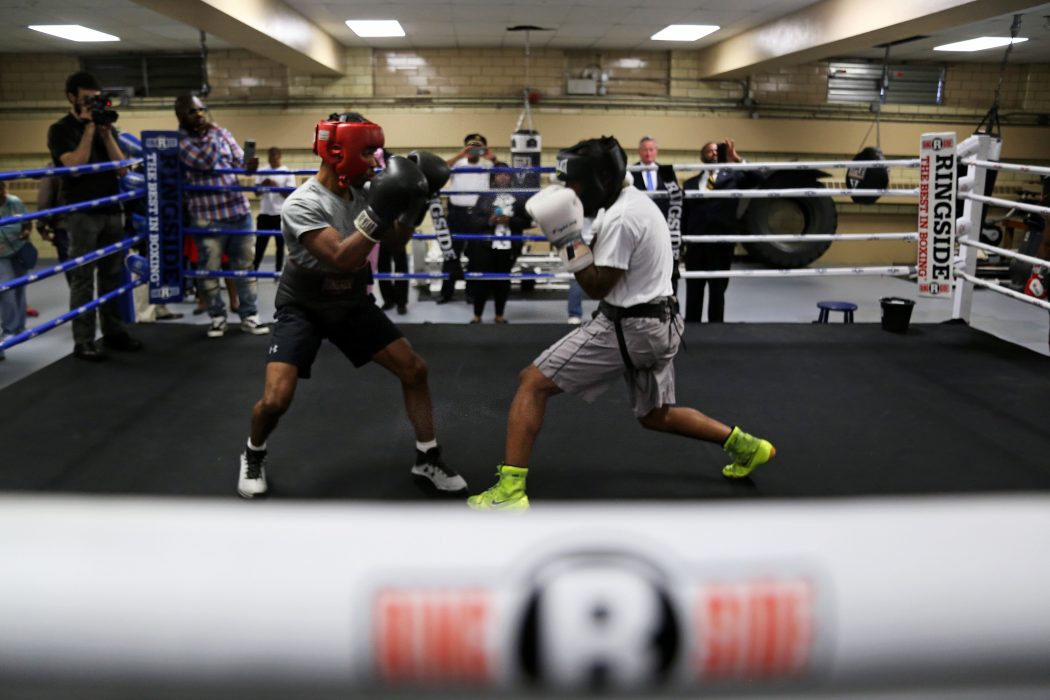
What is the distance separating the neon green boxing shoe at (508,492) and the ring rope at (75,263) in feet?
7.14

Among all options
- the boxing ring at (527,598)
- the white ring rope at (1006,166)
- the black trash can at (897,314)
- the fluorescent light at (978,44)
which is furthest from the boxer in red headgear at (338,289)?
the fluorescent light at (978,44)

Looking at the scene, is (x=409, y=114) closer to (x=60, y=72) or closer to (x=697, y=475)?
(x=60, y=72)

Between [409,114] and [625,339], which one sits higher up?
[409,114]

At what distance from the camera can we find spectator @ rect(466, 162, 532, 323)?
19.6 feet

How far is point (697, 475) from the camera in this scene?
2961 mm

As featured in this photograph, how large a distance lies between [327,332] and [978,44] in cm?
978

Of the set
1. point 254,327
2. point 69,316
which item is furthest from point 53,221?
point 69,316

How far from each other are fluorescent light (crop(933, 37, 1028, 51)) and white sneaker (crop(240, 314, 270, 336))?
859 centimetres

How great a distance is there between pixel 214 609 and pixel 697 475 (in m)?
2.59

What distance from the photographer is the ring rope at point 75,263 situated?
360 cm

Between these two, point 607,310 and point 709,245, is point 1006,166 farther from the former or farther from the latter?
point 607,310

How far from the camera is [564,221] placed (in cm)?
236

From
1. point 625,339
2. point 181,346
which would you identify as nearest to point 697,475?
point 625,339

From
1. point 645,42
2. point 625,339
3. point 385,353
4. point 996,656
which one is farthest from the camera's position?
point 645,42
